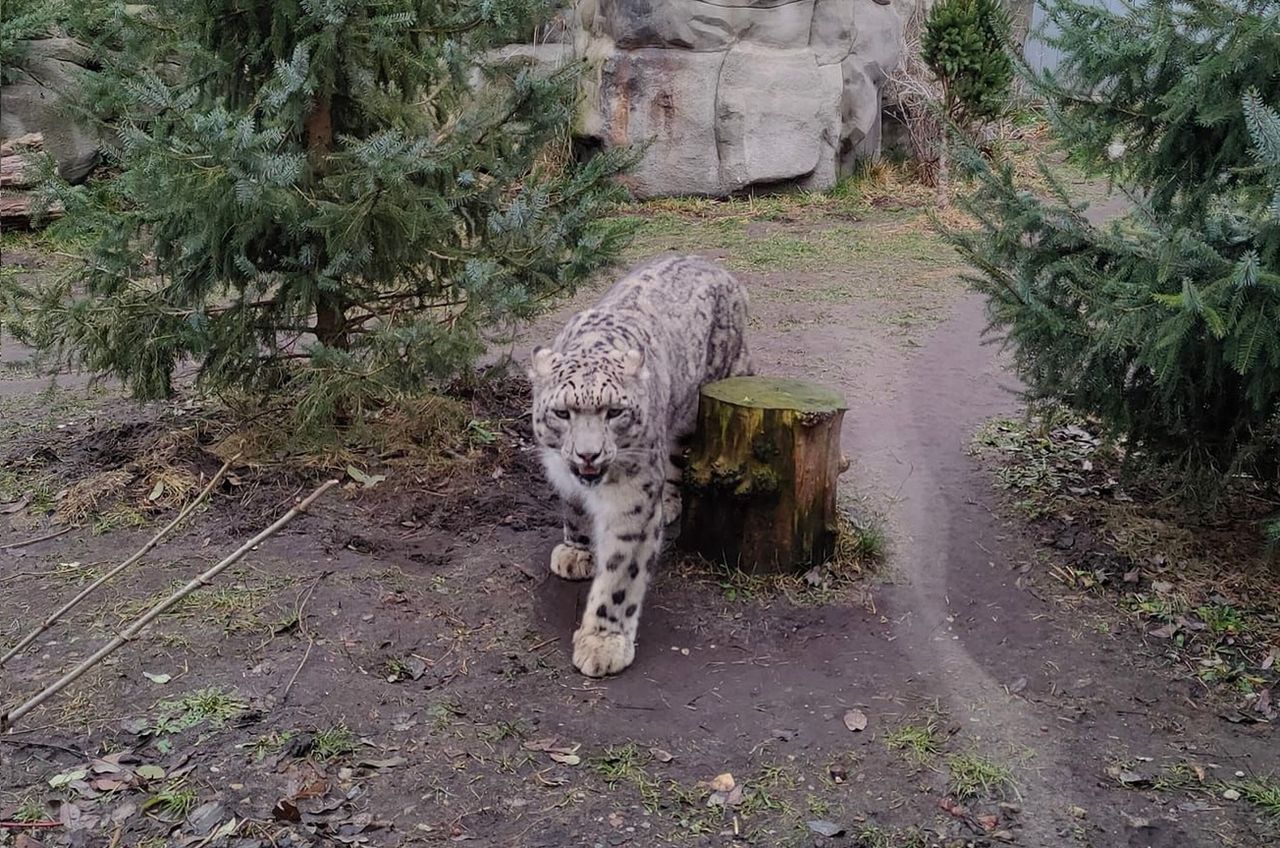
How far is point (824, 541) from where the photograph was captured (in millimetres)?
5566

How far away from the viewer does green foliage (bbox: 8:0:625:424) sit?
5.61 m

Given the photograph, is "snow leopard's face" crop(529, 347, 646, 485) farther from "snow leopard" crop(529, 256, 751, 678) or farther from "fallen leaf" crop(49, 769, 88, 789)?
"fallen leaf" crop(49, 769, 88, 789)

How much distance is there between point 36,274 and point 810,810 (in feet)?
34.3

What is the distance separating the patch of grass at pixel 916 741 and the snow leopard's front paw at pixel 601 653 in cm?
112

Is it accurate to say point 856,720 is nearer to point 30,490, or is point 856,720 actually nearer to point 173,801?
point 173,801

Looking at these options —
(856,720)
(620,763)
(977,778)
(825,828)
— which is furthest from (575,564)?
(977,778)

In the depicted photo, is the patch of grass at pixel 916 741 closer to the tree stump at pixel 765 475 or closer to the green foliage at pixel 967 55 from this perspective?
the tree stump at pixel 765 475

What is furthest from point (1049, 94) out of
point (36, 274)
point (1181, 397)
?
point (36, 274)

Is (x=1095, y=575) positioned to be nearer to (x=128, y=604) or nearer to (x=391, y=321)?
(x=391, y=321)

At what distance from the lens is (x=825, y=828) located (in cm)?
381

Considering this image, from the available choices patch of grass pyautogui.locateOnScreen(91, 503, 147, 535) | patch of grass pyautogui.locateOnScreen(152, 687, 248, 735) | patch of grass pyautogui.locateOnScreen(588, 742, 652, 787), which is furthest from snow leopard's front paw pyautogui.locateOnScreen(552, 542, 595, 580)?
patch of grass pyautogui.locateOnScreen(91, 503, 147, 535)

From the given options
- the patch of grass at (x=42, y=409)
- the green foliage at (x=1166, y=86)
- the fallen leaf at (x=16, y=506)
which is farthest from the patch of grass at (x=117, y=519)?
the green foliage at (x=1166, y=86)

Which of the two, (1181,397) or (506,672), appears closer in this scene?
(506,672)

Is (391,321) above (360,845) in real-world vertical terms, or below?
above
